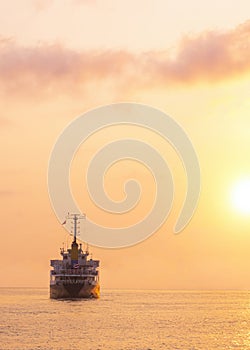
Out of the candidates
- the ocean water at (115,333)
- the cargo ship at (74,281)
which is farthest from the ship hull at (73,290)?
the ocean water at (115,333)

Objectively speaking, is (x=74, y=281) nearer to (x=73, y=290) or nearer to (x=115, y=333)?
(x=73, y=290)

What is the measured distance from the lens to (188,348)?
88.8m

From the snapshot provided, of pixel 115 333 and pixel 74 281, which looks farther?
pixel 74 281

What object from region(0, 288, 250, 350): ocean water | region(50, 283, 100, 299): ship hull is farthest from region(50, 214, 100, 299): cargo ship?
region(0, 288, 250, 350): ocean water

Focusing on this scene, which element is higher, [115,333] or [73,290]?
[73,290]

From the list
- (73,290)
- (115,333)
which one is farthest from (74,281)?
(115,333)

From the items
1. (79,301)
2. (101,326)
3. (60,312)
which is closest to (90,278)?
(79,301)

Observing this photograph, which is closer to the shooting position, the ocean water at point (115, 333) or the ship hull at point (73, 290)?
the ocean water at point (115, 333)

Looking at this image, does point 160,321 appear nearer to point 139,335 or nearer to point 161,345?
point 139,335

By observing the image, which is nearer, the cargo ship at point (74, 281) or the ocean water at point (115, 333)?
the ocean water at point (115, 333)

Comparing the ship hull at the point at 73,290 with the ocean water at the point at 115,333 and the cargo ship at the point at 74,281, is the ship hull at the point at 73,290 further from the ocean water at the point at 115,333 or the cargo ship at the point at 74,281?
the ocean water at the point at 115,333

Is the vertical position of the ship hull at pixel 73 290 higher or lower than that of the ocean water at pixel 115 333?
higher

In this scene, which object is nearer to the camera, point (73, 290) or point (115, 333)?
point (115, 333)

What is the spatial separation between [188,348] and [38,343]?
1959 cm
